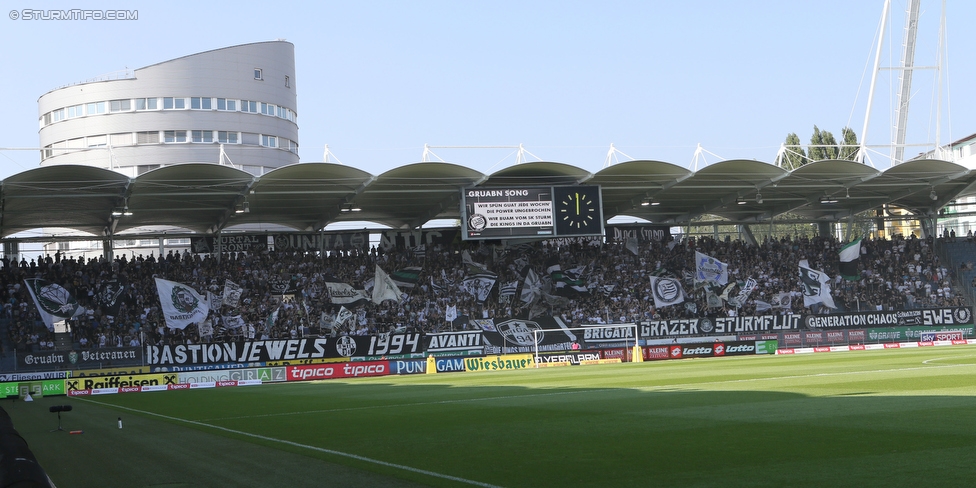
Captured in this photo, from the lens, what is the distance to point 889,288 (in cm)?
5059

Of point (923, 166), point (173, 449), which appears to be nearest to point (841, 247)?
point (923, 166)

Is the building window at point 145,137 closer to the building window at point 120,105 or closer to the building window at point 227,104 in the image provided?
the building window at point 120,105

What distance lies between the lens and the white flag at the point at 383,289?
151 feet

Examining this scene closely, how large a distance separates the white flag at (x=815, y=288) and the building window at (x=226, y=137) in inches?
2083

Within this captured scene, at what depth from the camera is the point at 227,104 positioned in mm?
80938

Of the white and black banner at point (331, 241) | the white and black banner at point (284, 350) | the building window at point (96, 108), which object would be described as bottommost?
the white and black banner at point (284, 350)

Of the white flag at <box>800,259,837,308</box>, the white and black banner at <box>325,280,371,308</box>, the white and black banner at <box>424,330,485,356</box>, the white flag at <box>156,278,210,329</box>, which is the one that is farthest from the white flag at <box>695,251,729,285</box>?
the white flag at <box>156,278,210,329</box>

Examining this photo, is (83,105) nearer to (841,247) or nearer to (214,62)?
(214,62)

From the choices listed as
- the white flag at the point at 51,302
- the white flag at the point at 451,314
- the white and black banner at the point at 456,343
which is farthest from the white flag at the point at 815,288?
the white flag at the point at 51,302

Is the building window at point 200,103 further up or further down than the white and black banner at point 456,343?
further up

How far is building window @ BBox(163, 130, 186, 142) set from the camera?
79.0 metres

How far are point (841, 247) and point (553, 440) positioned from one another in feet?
151

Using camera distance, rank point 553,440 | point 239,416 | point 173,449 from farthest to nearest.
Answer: point 239,416, point 173,449, point 553,440

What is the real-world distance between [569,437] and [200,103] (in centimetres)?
7440
